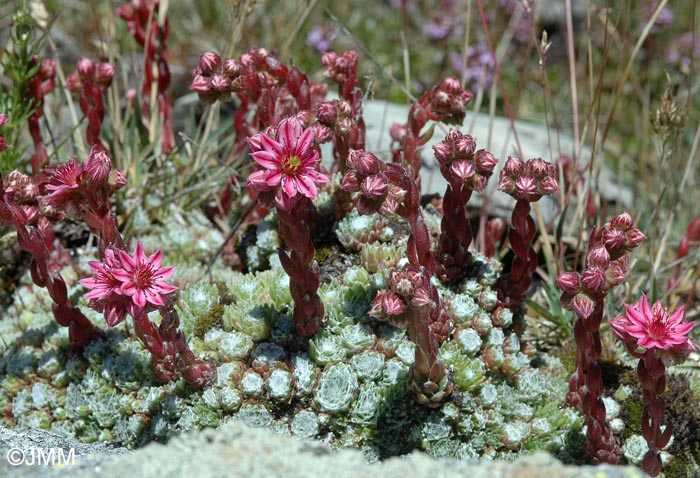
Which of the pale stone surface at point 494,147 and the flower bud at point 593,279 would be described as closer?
the flower bud at point 593,279

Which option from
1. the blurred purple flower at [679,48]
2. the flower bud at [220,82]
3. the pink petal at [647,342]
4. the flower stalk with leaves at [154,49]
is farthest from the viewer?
the blurred purple flower at [679,48]

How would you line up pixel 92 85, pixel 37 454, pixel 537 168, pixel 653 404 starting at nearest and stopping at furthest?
pixel 37 454 < pixel 653 404 < pixel 537 168 < pixel 92 85

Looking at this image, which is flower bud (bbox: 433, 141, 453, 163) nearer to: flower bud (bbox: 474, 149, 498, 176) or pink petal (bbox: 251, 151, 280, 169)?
flower bud (bbox: 474, 149, 498, 176)

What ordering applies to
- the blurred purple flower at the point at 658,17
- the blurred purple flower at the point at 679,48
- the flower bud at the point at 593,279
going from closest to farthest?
the flower bud at the point at 593,279, the blurred purple flower at the point at 658,17, the blurred purple flower at the point at 679,48

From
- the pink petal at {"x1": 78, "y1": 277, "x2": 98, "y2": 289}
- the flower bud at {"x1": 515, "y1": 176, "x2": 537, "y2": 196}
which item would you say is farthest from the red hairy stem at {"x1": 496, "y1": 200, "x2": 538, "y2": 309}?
the pink petal at {"x1": 78, "y1": 277, "x2": 98, "y2": 289}

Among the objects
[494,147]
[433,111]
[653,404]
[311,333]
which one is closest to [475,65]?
[494,147]

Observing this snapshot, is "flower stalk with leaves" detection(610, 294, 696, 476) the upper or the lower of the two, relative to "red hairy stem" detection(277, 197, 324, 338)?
lower

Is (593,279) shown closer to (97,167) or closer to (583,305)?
(583,305)

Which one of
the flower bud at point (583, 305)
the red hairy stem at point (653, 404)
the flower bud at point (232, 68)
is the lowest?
the red hairy stem at point (653, 404)

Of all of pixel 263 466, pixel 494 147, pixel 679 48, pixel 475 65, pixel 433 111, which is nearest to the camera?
pixel 263 466

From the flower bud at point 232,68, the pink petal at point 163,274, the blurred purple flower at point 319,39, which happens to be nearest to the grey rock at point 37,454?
the pink petal at point 163,274

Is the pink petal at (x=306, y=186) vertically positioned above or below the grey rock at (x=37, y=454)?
above

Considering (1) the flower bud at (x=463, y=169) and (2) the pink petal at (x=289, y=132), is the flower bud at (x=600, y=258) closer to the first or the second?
(1) the flower bud at (x=463, y=169)
